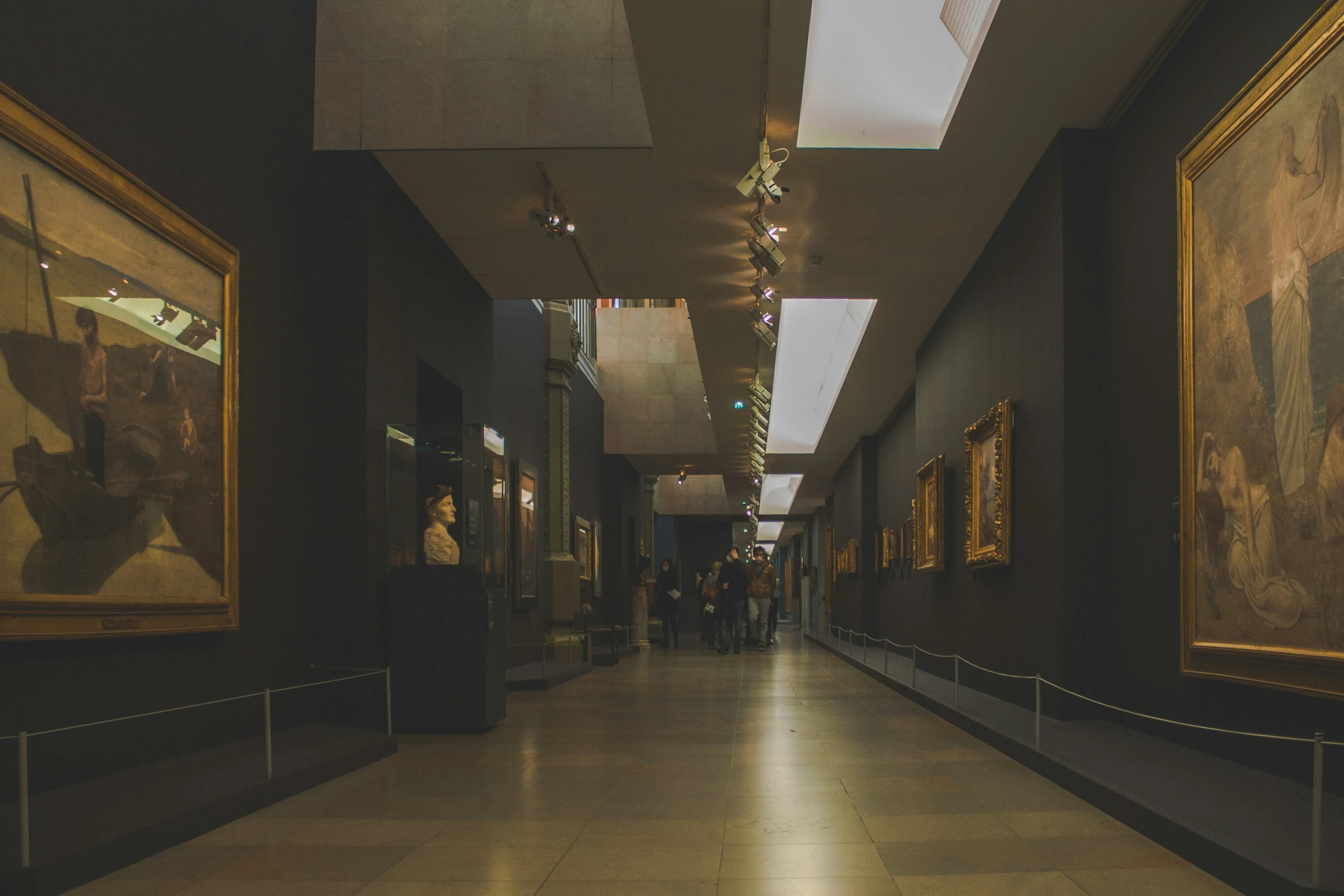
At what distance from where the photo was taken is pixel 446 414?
12953 millimetres

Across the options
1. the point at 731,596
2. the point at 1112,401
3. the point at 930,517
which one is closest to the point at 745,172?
the point at 1112,401

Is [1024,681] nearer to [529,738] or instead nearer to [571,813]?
[529,738]

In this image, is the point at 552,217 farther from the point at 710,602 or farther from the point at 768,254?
the point at 710,602

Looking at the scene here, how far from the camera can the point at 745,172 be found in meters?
10.2

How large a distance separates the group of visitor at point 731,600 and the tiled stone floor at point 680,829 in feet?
47.0

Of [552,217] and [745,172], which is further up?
[745,172]

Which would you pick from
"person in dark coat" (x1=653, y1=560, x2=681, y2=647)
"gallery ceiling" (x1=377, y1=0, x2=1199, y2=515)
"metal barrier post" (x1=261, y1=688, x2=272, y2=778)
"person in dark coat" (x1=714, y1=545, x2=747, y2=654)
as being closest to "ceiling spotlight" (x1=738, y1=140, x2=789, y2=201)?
"gallery ceiling" (x1=377, y1=0, x2=1199, y2=515)

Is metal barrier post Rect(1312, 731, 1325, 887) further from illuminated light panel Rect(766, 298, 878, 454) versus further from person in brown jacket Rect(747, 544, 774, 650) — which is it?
person in brown jacket Rect(747, 544, 774, 650)

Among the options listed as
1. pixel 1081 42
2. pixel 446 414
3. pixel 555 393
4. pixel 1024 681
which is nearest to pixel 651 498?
pixel 555 393

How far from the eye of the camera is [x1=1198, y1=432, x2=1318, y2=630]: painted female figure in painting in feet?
18.3

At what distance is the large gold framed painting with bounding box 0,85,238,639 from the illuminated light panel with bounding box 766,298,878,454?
9639 mm

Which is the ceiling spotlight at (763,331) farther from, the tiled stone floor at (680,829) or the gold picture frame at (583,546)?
the gold picture frame at (583,546)

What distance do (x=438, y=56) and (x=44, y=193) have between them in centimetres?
456

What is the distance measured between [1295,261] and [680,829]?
4259mm
